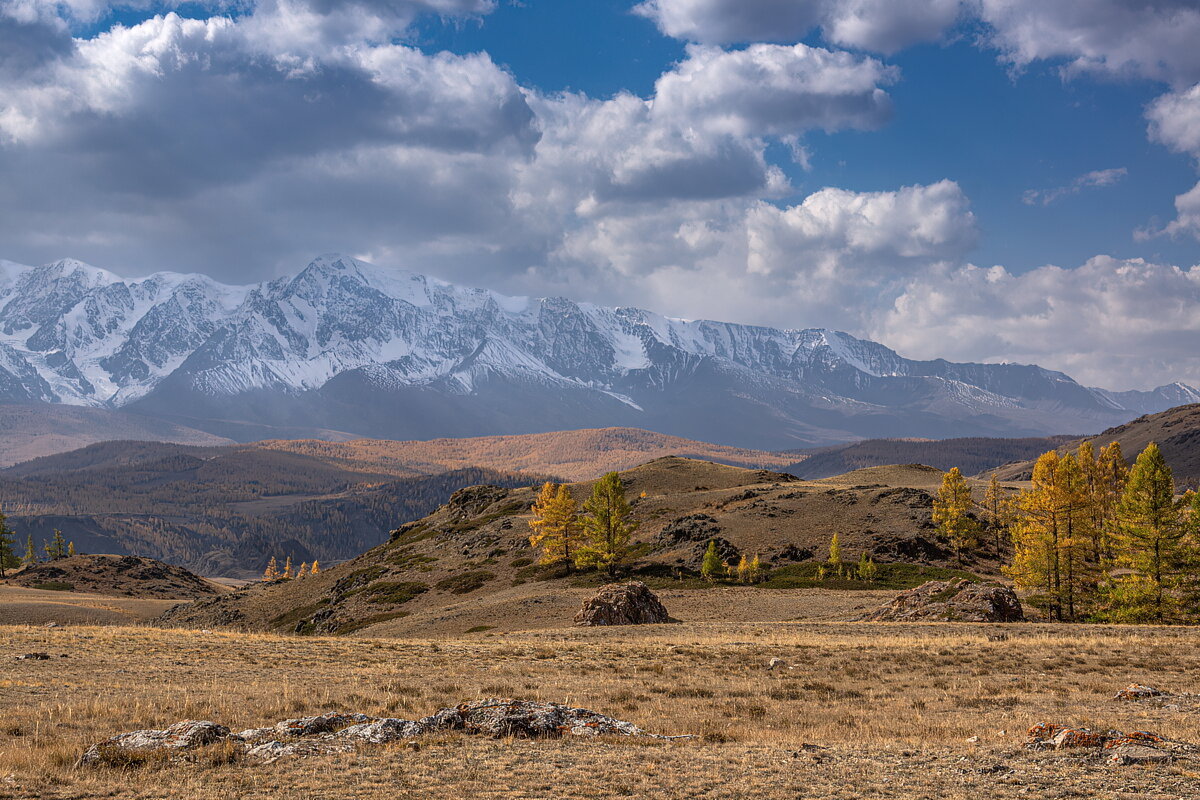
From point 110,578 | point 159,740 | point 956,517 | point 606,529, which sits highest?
point 159,740

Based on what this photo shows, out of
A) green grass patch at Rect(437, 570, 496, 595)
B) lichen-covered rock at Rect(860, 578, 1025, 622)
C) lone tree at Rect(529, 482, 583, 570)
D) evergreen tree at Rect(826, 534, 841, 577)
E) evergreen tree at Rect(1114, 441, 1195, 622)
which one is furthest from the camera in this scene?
lone tree at Rect(529, 482, 583, 570)

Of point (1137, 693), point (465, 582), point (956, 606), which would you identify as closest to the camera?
point (1137, 693)

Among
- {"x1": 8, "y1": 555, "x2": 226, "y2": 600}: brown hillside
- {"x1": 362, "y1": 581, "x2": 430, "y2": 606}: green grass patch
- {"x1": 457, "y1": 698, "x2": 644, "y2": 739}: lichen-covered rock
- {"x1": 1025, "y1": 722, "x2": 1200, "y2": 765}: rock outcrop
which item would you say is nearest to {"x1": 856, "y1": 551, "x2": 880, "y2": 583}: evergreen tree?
{"x1": 362, "y1": 581, "x2": 430, "y2": 606}: green grass patch

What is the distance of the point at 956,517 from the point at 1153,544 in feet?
155

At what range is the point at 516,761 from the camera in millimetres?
15805

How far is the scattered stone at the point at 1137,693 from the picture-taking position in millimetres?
22731

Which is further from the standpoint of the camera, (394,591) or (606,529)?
(394,591)

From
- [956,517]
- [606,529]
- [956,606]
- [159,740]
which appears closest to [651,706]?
[159,740]

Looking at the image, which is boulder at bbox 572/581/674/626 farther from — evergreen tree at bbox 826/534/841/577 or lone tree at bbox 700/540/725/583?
evergreen tree at bbox 826/534/841/577

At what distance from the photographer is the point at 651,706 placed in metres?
22.5

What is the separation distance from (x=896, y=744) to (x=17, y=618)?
106205 millimetres

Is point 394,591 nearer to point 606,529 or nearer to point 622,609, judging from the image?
point 606,529

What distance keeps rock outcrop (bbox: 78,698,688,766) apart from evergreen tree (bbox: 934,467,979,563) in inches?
3409

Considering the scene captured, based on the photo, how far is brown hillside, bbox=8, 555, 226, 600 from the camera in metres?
148
